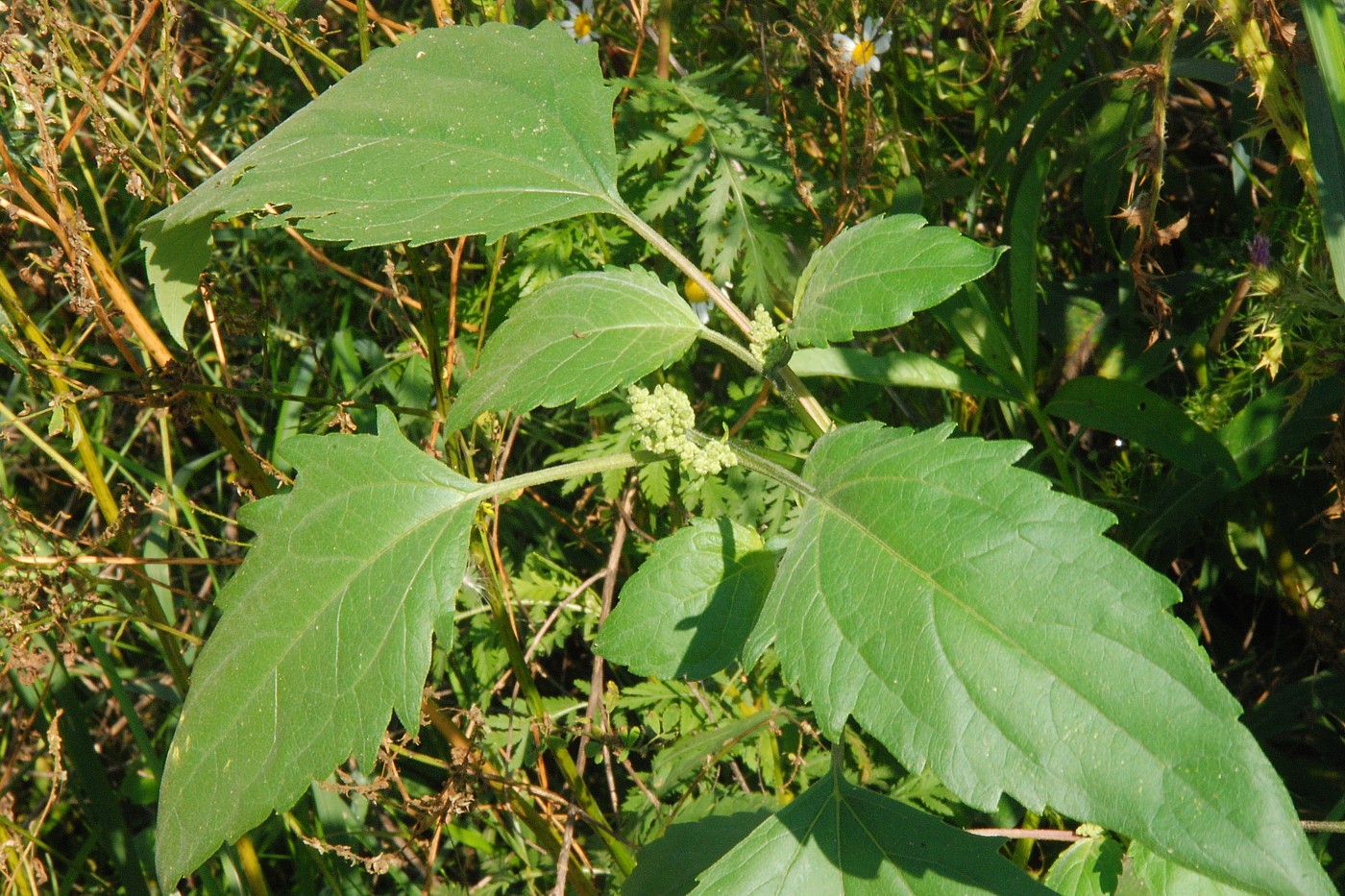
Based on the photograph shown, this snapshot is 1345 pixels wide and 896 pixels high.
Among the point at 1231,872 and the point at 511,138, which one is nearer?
the point at 1231,872

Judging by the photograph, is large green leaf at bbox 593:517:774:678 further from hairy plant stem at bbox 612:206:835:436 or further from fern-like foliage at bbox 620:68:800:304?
fern-like foliage at bbox 620:68:800:304

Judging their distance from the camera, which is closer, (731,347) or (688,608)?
(688,608)

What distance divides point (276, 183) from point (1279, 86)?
1.39 meters

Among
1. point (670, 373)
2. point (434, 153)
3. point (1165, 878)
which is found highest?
point (434, 153)

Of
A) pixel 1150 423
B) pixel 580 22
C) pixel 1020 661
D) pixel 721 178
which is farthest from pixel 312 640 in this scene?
pixel 580 22

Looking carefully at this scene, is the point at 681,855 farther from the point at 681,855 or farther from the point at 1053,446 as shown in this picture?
the point at 1053,446

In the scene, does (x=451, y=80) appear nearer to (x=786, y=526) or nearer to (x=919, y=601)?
(x=786, y=526)

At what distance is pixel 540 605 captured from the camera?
212cm

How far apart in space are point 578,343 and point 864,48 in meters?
1.10

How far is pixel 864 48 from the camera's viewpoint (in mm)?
2098

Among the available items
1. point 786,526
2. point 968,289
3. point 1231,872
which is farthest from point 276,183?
point 1231,872

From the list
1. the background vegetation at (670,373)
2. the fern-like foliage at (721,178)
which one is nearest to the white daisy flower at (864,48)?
the background vegetation at (670,373)

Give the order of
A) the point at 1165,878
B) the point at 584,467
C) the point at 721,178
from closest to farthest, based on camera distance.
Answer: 1. the point at 1165,878
2. the point at 584,467
3. the point at 721,178

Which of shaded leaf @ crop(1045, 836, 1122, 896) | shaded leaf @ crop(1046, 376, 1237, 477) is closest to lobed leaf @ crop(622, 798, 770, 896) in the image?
shaded leaf @ crop(1045, 836, 1122, 896)
